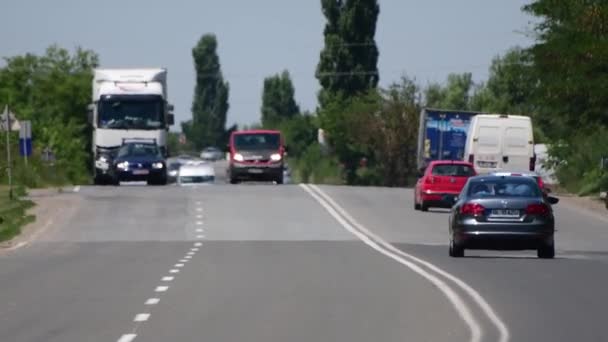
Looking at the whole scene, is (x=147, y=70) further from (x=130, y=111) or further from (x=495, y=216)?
(x=495, y=216)

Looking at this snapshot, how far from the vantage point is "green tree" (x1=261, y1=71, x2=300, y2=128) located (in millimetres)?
180000

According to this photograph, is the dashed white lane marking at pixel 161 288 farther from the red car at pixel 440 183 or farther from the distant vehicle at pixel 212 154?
the distant vehicle at pixel 212 154

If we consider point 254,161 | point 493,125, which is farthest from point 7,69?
point 493,125

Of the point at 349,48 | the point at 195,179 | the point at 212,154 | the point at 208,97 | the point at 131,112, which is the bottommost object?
the point at 212,154

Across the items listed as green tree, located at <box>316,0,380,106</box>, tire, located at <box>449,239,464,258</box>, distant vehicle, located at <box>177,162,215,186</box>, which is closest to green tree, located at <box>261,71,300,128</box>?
green tree, located at <box>316,0,380,106</box>

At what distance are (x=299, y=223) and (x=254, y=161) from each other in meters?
19.2

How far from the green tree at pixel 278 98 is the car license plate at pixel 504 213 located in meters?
150

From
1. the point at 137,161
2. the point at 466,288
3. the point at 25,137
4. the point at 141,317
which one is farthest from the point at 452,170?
the point at 141,317

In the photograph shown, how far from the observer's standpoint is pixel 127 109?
2234 inches

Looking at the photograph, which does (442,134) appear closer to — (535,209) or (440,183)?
(440,183)

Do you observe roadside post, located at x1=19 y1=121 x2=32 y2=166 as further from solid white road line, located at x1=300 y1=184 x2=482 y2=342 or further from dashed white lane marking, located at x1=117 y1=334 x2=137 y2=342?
dashed white lane marking, located at x1=117 y1=334 x2=137 y2=342

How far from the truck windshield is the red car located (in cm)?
1286

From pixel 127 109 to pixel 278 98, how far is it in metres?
124

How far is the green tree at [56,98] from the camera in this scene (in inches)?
3585
